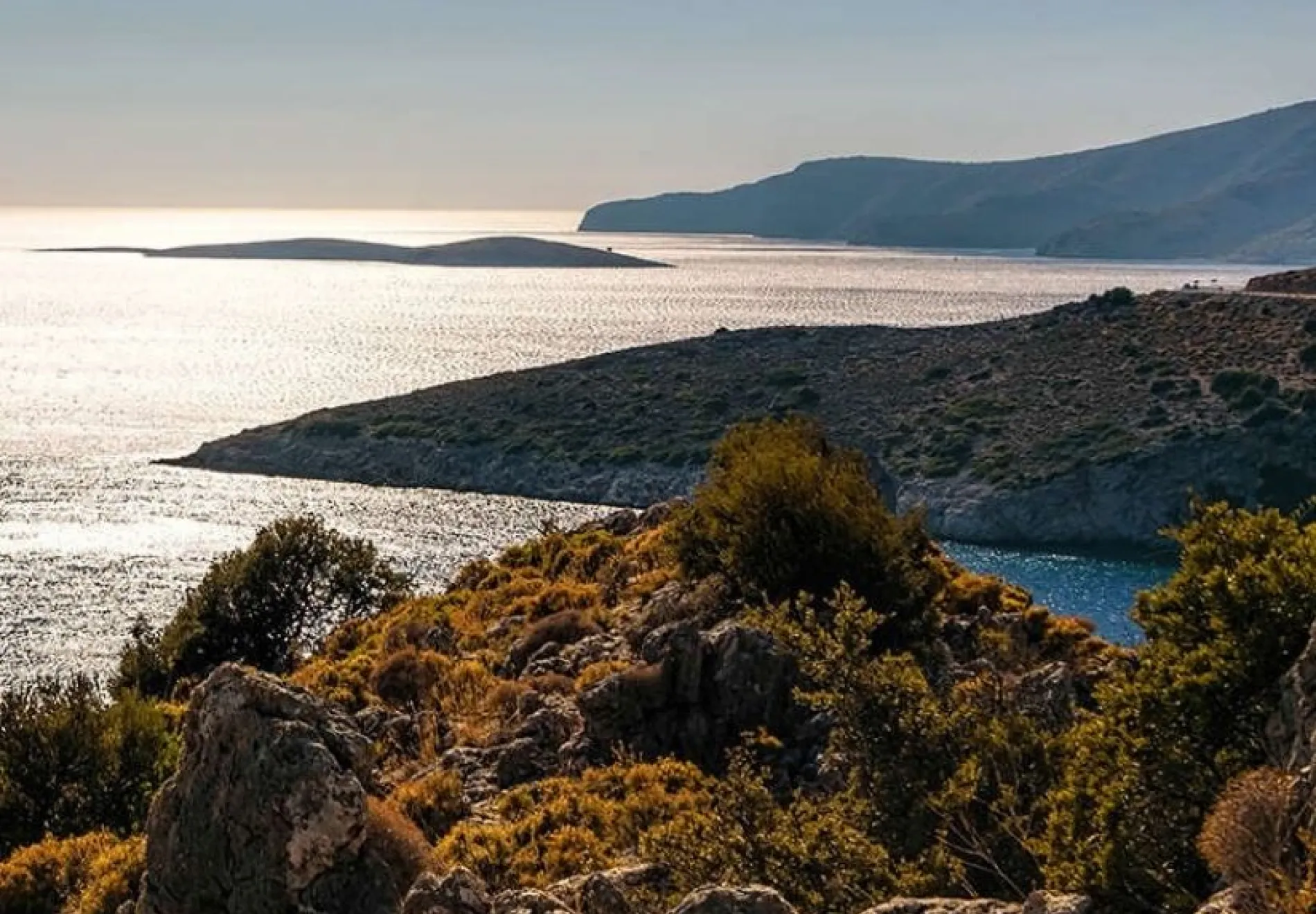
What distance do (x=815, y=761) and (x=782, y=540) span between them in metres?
5.85

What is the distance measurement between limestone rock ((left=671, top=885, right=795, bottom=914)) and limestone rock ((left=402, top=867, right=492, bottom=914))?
2.14 meters

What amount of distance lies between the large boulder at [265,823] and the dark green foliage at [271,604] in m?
24.2

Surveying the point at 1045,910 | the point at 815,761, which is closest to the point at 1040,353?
the point at 815,761

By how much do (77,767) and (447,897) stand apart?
14738mm

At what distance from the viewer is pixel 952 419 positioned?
106062 mm

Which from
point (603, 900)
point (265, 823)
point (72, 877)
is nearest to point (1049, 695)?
point (603, 900)

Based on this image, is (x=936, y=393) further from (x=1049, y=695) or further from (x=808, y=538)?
(x=1049, y=695)

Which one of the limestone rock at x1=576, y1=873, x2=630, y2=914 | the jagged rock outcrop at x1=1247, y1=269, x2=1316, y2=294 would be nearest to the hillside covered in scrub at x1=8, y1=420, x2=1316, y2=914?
the limestone rock at x1=576, y1=873, x2=630, y2=914

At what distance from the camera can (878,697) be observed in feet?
45.2

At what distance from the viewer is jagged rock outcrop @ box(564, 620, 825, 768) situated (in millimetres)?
18422

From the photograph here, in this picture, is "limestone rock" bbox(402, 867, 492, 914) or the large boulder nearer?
"limestone rock" bbox(402, 867, 492, 914)

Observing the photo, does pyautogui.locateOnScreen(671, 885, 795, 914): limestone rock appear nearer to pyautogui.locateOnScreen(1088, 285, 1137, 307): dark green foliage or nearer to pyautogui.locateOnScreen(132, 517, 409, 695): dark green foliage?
pyautogui.locateOnScreen(132, 517, 409, 695): dark green foliage

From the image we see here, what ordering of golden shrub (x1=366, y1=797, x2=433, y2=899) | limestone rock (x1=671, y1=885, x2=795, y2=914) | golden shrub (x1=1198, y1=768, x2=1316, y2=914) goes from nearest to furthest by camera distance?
golden shrub (x1=1198, y1=768, x2=1316, y2=914) → limestone rock (x1=671, y1=885, x2=795, y2=914) → golden shrub (x1=366, y1=797, x2=433, y2=899)

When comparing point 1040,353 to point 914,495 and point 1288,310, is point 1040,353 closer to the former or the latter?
point 1288,310
